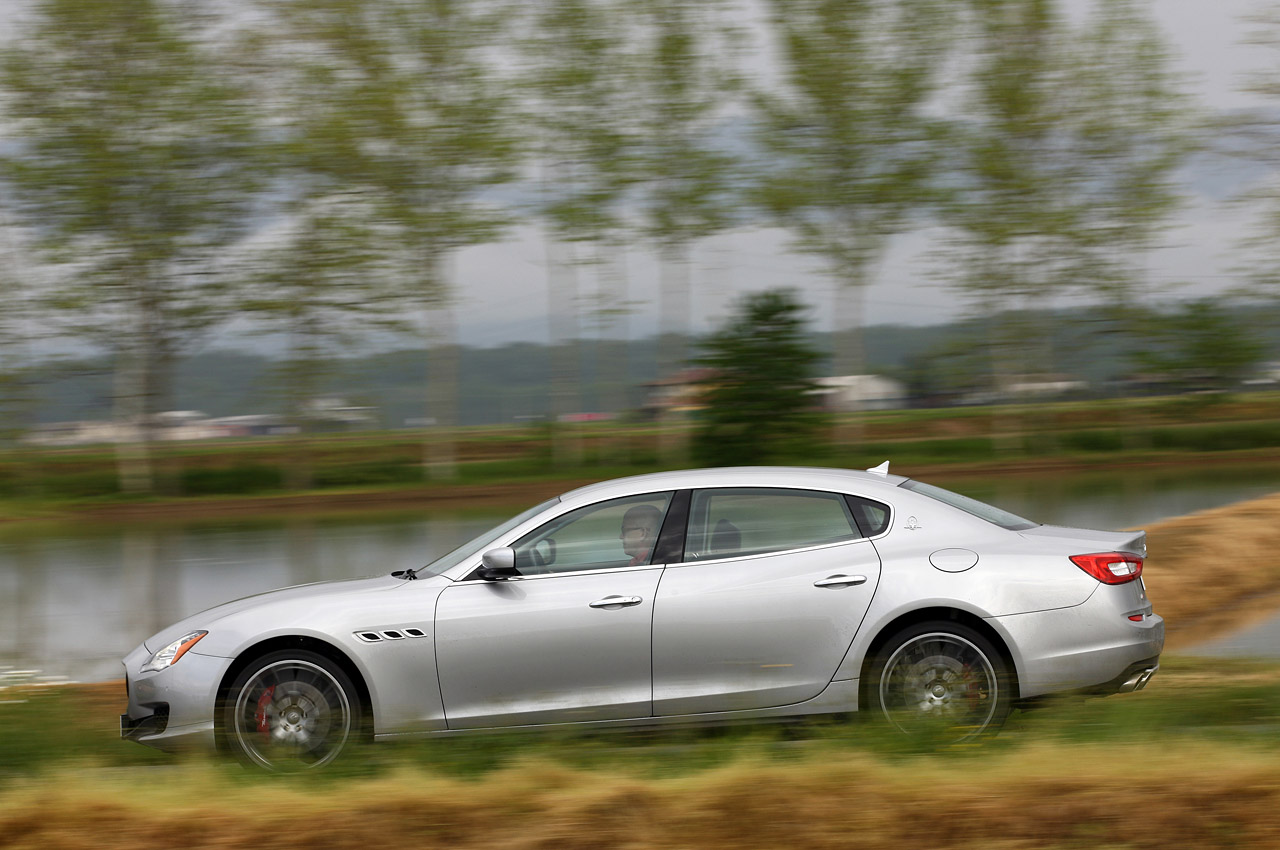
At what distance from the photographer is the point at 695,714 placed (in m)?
5.36

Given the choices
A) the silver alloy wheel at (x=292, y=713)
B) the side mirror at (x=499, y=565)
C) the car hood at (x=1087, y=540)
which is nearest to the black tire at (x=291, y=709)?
the silver alloy wheel at (x=292, y=713)

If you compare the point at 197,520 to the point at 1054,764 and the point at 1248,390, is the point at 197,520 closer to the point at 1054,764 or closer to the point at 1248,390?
the point at 1054,764

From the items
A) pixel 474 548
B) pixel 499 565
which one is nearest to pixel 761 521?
pixel 499 565

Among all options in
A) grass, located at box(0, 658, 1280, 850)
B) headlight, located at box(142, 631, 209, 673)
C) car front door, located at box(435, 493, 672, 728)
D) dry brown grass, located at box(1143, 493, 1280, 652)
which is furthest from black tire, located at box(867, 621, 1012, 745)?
dry brown grass, located at box(1143, 493, 1280, 652)

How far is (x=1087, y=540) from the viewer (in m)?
5.64

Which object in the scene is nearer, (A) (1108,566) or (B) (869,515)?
(A) (1108,566)

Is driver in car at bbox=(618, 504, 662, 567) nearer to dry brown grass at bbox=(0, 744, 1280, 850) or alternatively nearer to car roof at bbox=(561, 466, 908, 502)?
car roof at bbox=(561, 466, 908, 502)

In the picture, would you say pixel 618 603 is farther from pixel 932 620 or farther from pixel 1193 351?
pixel 1193 351

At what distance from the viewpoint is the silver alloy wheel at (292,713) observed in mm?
5395

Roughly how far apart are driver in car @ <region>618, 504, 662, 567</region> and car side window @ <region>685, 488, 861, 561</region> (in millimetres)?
178

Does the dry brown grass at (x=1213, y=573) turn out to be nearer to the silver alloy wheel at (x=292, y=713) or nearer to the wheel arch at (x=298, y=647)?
the wheel arch at (x=298, y=647)

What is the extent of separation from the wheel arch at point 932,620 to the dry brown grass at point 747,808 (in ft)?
2.89

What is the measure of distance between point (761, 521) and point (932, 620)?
0.92 metres

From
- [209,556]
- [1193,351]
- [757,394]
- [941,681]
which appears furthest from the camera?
[1193,351]
